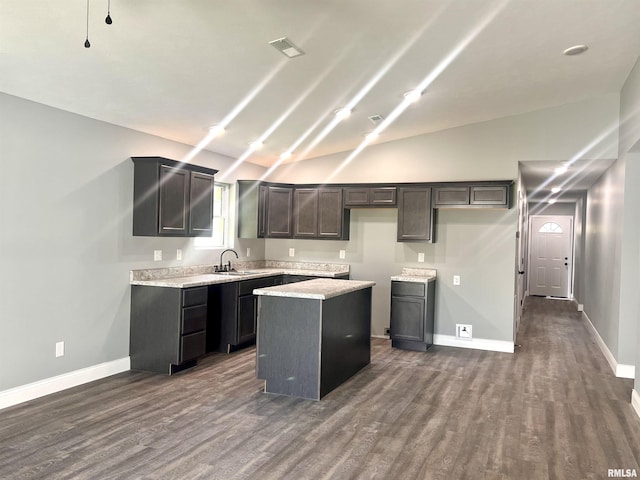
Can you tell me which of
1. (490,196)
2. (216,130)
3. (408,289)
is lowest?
(408,289)

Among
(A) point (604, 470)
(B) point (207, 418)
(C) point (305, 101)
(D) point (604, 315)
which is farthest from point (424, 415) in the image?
(D) point (604, 315)

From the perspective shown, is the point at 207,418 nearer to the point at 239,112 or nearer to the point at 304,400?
the point at 304,400

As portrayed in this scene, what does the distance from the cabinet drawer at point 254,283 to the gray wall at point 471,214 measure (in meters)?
1.15

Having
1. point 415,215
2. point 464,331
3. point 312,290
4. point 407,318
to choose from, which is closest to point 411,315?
point 407,318

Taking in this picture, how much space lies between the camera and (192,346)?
189 inches

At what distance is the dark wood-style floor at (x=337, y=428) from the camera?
9.41 feet

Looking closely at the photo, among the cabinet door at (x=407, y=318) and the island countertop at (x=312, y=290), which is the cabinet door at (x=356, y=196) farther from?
the island countertop at (x=312, y=290)

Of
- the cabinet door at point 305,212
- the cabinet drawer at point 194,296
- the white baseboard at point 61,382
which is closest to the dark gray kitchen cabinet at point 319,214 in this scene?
the cabinet door at point 305,212

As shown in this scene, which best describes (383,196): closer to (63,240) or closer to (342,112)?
(342,112)

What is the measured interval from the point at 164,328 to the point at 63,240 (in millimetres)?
1241

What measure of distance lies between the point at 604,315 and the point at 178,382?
529cm

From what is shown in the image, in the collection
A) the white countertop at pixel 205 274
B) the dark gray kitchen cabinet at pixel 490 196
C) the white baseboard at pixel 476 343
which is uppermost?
the dark gray kitchen cabinet at pixel 490 196

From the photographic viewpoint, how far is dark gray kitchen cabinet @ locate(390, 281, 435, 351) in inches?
234

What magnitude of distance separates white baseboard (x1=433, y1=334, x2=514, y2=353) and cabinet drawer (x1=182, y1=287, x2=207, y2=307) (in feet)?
10.5
